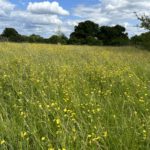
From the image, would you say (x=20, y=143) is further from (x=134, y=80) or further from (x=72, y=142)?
(x=134, y=80)

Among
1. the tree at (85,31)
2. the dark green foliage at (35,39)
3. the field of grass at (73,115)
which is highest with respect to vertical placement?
the tree at (85,31)

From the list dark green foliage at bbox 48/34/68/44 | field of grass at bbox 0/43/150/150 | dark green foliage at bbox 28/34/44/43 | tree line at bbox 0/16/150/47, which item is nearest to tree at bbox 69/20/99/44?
tree line at bbox 0/16/150/47

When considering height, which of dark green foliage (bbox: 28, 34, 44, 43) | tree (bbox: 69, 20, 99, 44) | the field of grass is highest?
tree (bbox: 69, 20, 99, 44)

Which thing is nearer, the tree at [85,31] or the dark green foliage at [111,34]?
the dark green foliage at [111,34]

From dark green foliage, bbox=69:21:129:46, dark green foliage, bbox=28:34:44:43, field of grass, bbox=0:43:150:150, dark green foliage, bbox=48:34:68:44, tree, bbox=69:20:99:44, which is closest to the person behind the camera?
field of grass, bbox=0:43:150:150

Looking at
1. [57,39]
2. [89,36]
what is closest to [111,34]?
[89,36]

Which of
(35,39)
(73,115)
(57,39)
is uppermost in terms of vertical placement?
(73,115)

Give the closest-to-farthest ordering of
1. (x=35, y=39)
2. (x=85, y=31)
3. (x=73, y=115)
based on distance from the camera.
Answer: (x=73, y=115), (x=35, y=39), (x=85, y=31)

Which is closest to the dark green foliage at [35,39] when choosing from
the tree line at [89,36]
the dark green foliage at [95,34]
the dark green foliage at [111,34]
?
the tree line at [89,36]

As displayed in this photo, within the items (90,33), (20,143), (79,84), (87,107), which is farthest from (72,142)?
(90,33)

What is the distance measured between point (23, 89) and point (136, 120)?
7.31ft

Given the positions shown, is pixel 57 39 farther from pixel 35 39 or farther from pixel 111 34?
pixel 111 34

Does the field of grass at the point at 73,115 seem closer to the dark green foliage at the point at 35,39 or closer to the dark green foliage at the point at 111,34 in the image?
the dark green foliage at the point at 35,39

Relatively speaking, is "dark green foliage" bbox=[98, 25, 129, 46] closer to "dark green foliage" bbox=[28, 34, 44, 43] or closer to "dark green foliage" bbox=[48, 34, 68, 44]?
"dark green foliage" bbox=[48, 34, 68, 44]
